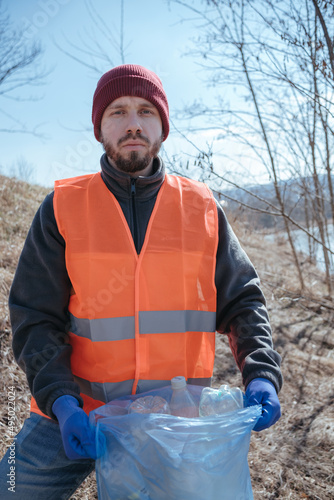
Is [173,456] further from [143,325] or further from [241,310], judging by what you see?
[241,310]

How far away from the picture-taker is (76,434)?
1256mm

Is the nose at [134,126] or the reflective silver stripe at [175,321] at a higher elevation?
the nose at [134,126]

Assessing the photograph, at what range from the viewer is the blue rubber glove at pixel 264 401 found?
131 centimetres

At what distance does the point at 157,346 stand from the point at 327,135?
4367mm

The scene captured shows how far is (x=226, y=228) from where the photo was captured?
1829 millimetres

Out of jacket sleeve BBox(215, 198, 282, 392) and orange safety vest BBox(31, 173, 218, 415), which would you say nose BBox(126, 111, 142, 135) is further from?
jacket sleeve BBox(215, 198, 282, 392)

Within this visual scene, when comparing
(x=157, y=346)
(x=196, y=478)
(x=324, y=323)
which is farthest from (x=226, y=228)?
(x=324, y=323)

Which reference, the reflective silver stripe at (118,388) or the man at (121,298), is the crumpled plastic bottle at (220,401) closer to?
the man at (121,298)

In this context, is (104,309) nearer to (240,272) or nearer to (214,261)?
(214,261)

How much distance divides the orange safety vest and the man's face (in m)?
0.19

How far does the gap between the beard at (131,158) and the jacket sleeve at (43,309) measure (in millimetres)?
360

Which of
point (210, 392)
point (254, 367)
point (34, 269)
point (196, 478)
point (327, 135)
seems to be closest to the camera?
point (196, 478)

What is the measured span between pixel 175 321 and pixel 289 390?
2.29 meters

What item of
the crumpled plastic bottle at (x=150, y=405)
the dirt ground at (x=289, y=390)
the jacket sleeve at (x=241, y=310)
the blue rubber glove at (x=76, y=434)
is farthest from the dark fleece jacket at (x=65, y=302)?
the dirt ground at (x=289, y=390)
